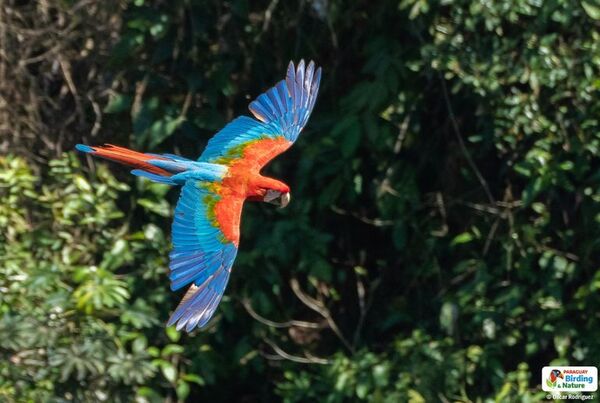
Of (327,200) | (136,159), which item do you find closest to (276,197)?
(136,159)

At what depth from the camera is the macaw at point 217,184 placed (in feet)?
12.8

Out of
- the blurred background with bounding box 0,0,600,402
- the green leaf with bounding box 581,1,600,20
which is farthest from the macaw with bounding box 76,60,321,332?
the green leaf with bounding box 581,1,600,20

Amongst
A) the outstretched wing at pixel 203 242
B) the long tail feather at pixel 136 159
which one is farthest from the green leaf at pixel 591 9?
the long tail feather at pixel 136 159

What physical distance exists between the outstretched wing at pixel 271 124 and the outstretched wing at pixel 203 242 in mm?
296

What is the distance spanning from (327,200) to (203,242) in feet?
4.65

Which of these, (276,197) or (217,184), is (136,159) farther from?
(276,197)

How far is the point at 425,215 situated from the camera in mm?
5445

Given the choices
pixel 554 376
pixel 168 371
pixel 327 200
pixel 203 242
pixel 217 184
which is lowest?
pixel 554 376

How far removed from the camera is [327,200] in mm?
5352

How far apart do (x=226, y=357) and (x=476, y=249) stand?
1.23 m

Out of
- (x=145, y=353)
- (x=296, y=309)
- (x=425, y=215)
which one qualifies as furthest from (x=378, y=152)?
(x=145, y=353)

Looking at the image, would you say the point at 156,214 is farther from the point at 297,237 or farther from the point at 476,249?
the point at 476,249

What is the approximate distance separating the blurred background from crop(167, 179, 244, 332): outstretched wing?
41.3 inches

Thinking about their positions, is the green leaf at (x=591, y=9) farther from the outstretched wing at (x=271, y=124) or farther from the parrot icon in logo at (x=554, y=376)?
the parrot icon in logo at (x=554, y=376)
